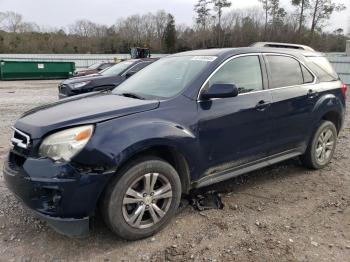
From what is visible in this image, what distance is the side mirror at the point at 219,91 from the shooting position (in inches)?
143

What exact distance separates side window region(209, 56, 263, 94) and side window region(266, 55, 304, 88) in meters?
0.23

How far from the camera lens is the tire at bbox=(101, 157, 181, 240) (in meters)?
3.16

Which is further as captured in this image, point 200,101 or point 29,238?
point 200,101

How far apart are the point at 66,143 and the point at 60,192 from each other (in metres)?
0.40

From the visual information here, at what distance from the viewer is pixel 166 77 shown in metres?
4.20

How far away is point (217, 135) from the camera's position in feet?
12.4

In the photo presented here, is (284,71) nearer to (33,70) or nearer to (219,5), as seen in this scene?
(33,70)

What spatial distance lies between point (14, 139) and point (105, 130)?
95 centimetres

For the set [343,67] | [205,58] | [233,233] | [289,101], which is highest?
[205,58]

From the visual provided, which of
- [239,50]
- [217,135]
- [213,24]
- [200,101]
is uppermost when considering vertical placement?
[213,24]

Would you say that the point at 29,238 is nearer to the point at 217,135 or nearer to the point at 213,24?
the point at 217,135

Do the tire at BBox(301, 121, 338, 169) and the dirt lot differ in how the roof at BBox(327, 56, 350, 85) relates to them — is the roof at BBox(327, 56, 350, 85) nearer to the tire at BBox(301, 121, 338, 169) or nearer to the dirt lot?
the tire at BBox(301, 121, 338, 169)

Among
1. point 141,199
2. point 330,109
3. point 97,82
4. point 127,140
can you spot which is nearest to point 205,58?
point 127,140

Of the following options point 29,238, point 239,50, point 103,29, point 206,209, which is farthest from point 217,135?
point 103,29
